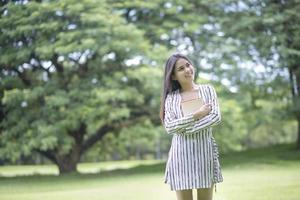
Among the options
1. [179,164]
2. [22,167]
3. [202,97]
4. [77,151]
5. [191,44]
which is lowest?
[22,167]

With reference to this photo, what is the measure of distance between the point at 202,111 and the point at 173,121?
11 cm

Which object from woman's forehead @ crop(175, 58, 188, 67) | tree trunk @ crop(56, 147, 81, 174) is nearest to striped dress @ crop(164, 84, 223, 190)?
woman's forehead @ crop(175, 58, 188, 67)

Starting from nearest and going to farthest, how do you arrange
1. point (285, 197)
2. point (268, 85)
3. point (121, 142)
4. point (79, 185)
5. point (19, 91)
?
point (285, 197) < point (79, 185) < point (19, 91) < point (268, 85) < point (121, 142)

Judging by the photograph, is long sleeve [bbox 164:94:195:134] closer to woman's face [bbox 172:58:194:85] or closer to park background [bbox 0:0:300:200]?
woman's face [bbox 172:58:194:85]

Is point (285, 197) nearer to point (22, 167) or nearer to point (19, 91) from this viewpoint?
point (19, 91)

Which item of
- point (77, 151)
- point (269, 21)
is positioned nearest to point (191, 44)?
point (269, 21)

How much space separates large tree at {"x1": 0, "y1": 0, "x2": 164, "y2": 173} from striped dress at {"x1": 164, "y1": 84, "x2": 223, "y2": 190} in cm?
499

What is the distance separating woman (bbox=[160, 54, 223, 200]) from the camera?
1.69 m

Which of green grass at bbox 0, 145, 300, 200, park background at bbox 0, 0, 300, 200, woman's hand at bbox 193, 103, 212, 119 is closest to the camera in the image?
woman's hand at bbox 193, 103, 212, 119

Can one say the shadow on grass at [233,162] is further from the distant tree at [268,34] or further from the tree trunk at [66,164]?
the distant tree at [268,34]

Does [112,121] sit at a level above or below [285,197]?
below

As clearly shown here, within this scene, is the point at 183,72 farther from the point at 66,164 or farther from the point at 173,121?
the point at 66,164

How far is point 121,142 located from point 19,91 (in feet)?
10.7

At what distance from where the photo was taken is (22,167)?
32.4ft
